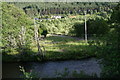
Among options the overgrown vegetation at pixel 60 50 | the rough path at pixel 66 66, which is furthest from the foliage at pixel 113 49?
the rough path at pixel 66 66

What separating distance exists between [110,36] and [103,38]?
0.23 metres

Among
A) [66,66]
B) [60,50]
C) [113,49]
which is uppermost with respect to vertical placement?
[113,49]

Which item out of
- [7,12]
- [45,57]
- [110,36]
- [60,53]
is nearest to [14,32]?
[7,12]

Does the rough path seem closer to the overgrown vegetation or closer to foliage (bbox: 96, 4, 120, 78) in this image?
the overgrown vegetation

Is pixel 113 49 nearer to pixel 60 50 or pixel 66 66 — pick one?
pixel 66 66

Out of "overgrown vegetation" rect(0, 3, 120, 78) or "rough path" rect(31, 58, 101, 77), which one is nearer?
"overgrown vegetation" rect(0, 3, 120, 78)

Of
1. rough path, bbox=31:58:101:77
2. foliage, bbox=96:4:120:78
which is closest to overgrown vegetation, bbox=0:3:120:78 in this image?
foliage, bbox=96:4:120:78

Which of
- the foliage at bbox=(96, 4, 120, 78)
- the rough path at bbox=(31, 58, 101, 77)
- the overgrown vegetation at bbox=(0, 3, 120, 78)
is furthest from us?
the rough path at bbox=(31, 58, 101, 77)

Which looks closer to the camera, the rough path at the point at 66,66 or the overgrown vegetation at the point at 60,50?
the overgrown vegetation at the point at 60,50

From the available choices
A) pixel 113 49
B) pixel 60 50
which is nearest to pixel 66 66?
pixel 60 50

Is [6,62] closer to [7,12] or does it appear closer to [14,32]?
[14,32]

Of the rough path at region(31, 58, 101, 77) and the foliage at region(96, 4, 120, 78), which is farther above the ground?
the foliage at region(96, 4, 120, 78)

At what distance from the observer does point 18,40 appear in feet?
30.2

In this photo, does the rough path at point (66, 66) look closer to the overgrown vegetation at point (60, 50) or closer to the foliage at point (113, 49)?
the overgrown vegetation at point (60, 50)
